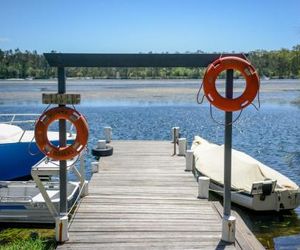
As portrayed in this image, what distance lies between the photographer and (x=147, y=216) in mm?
7199

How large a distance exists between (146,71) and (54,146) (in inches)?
7050

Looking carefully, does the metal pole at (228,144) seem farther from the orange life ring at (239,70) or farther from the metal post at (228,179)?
the orange life ring at (239,70)

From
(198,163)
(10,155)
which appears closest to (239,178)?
(198,163)

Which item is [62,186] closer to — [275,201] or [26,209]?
[26,209]

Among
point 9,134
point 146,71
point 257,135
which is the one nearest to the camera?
point 9,134

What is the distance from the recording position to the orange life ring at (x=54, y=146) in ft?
20.4

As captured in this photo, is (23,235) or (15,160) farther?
(15,160)

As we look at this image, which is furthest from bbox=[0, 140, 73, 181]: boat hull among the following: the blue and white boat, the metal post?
the metal post

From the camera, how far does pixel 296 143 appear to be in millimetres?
23812

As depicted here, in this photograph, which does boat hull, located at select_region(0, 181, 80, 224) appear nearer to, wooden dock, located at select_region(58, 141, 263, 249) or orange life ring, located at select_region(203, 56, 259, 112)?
wooden dock, located at select_region(58, 141, 263, 249)

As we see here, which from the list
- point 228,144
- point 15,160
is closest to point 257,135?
point 15,160

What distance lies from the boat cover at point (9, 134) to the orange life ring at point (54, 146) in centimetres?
684

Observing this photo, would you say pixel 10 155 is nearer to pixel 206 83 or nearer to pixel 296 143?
pixel 206 83

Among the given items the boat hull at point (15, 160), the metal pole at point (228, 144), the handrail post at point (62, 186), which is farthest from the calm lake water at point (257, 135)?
the handrail post at point (62, 186)
